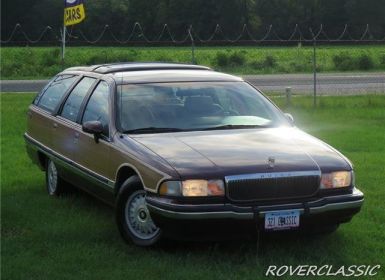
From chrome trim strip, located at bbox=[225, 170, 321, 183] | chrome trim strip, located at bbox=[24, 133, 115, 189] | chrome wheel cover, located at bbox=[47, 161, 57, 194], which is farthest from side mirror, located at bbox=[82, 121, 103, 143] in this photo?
chrome trim strip, located at bbox=[225, 170, 321, 183]

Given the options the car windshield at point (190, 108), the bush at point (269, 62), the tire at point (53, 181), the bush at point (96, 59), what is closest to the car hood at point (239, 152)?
the car windshield at point (190, 108)

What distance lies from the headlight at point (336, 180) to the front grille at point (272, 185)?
3.0 inches

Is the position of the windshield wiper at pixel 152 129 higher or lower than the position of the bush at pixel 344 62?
higher

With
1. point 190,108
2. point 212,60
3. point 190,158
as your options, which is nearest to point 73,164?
point 190,108

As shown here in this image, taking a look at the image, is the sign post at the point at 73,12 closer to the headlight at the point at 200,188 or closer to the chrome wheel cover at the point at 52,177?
the chrome wheel cover at the point at 52,177

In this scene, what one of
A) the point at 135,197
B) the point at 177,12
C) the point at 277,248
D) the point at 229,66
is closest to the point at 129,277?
the point at 135,197

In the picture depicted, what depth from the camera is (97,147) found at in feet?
20.9

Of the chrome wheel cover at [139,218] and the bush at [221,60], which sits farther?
the bush at [221,60]

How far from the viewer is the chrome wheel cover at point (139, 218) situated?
5.57 metres

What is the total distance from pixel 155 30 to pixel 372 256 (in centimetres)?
6883

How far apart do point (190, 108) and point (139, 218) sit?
127 cm

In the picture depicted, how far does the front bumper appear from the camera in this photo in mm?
5109

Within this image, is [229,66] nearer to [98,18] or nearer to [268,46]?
[268,46]

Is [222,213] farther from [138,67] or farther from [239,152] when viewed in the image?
[138,67]
